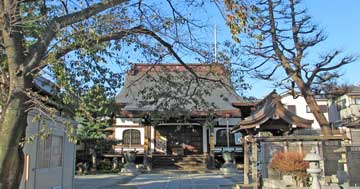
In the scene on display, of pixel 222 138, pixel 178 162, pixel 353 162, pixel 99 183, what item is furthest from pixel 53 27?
pixel 222 138

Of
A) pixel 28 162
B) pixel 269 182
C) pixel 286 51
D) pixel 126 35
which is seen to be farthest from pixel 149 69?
pixel 286 51

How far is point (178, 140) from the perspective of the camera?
2516 cm

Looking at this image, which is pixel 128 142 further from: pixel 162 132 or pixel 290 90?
pixel 290 90

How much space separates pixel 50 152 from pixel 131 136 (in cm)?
1598

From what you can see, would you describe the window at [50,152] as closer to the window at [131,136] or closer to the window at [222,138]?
the window at [131,136]

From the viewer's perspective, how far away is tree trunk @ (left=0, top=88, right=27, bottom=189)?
529 centimetres

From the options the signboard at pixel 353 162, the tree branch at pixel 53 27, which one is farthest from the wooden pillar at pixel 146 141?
the tree branch at pixel 53 27

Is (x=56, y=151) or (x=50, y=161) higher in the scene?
(x=56, y=151)

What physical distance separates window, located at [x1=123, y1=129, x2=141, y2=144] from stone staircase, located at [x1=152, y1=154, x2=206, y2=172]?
6.59 feet

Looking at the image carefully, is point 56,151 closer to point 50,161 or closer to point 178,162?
point 50,161

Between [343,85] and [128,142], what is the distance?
46.0ft

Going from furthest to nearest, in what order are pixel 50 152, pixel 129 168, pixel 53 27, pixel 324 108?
1. pixel 324 108
2. pixel 129 168
3. pixel 50 152
4. pixel 53 27

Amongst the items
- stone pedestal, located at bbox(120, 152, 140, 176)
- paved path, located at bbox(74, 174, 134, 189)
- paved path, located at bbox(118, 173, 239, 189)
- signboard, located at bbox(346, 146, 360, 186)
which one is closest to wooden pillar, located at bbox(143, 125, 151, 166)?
stone pedestal, located at bbox(120, 152, 140, 176)

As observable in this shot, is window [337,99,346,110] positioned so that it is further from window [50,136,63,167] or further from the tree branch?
the tree branch
